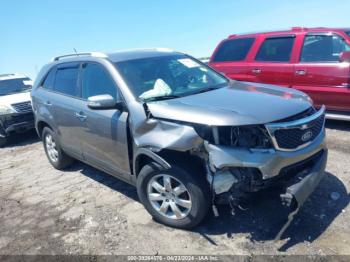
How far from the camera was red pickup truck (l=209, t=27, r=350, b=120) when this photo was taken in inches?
235

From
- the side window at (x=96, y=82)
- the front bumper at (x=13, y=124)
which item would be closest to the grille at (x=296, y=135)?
the side window at (x=96, y=82)

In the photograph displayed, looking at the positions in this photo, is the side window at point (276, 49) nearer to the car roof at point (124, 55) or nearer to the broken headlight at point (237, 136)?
the car roof at point (124, 55)

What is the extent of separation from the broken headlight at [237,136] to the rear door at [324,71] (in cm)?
360

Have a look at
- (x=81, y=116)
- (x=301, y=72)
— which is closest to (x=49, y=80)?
(x=81, y=116)

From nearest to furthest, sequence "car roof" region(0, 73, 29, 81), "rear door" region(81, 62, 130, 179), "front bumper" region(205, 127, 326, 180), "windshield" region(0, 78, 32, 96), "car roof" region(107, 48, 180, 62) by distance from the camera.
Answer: "front bumper" region(205, 127, 326, 180) → "rear door" region(81, 62, 130, 179) → "car roof" region(107, 48, 180, 62) → "windshield" region(0, 78, 32, 96) → "car roof" region(0, 73, 29, 81)

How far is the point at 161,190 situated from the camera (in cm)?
355

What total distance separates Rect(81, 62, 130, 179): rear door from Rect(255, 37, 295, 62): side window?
390cm

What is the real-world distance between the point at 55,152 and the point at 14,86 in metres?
4.84

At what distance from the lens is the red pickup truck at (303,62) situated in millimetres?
5965

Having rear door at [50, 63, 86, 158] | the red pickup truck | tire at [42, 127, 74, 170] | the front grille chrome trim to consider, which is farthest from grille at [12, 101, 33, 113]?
the front grille chrome trim

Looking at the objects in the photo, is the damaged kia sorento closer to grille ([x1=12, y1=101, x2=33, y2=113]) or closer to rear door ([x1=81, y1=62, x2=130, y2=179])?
rear door ([x1=81, y1=62, x2=130, y2=179])

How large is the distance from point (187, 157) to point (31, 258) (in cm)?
190

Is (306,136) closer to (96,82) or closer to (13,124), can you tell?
(96,82)

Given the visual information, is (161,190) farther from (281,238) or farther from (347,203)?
(347,203)
